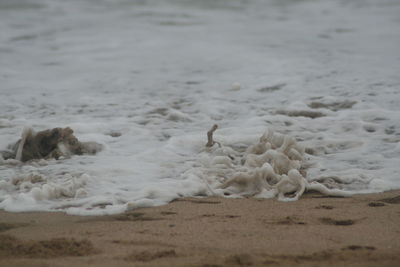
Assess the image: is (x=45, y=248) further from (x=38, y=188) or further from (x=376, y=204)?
(x=376, y=204)

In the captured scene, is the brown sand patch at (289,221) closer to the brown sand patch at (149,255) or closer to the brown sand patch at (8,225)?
the brown sand patch at (149,255)

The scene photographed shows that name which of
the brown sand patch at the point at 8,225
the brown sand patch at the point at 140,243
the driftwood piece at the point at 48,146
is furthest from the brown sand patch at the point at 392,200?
the driftwood piece at the point at 48,146

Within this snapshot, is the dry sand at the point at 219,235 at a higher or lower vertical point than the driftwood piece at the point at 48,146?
higher

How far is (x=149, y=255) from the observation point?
7.75ft

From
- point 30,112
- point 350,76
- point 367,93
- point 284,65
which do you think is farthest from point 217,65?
point 30,112

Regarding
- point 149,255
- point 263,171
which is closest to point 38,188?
point 149,255

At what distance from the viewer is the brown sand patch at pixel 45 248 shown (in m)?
2.42

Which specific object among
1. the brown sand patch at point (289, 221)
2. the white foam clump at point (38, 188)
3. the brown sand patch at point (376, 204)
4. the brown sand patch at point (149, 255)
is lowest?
the white foam clump at point (38, 188)

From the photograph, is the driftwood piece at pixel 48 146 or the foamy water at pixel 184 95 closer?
the foamy water at pixel 184 95

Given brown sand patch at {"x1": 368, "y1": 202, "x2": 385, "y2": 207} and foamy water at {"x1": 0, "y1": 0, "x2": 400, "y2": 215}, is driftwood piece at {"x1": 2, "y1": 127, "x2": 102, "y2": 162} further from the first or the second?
brown sand patch at {"x1": 368, "y1": 202, "x2": 385, "y2": 207}

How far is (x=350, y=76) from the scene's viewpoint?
6.32 m

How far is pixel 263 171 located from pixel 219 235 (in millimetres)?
997

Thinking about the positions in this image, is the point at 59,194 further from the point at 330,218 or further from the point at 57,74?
the point at 57,74

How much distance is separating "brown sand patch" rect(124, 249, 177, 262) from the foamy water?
0.75m
